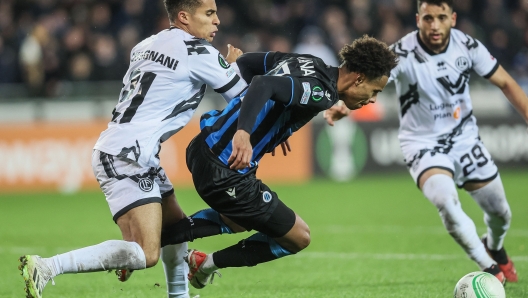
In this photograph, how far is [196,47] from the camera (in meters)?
5.05

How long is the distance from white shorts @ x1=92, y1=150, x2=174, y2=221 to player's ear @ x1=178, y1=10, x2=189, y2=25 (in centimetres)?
99

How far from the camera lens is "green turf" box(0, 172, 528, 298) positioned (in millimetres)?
6297

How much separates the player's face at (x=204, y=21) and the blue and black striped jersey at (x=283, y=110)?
1.62 ft

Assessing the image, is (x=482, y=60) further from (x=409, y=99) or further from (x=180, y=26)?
(x=180, y=26)

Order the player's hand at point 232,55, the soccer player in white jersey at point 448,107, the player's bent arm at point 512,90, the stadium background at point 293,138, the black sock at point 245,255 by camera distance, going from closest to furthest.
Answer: the black sock at point 245,255
the player's hand at point 232,55
the player's bent arm at point 512,90
the soccer player in white jersey at point 448,107
the stadium background at point 293,138

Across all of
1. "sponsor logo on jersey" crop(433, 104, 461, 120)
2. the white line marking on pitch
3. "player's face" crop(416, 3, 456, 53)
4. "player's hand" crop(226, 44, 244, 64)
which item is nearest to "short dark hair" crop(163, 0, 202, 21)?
"player's hand" crop(226, 44, 244, 64)

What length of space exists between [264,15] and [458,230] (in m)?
11.9

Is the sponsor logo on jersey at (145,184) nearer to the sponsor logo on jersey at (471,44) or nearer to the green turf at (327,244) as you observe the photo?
the green turf at (327,244)

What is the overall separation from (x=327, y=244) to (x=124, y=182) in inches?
162

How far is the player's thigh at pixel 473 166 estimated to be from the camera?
262 inches

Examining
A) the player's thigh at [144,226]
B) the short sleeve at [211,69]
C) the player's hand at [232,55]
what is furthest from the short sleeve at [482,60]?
the player's thigh at [144,226]

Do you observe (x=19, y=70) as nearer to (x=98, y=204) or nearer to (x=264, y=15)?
(x=98, y=204)

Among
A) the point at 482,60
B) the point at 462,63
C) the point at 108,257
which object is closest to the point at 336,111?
the point at 462,63

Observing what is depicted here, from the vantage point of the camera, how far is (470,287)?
206 inches
